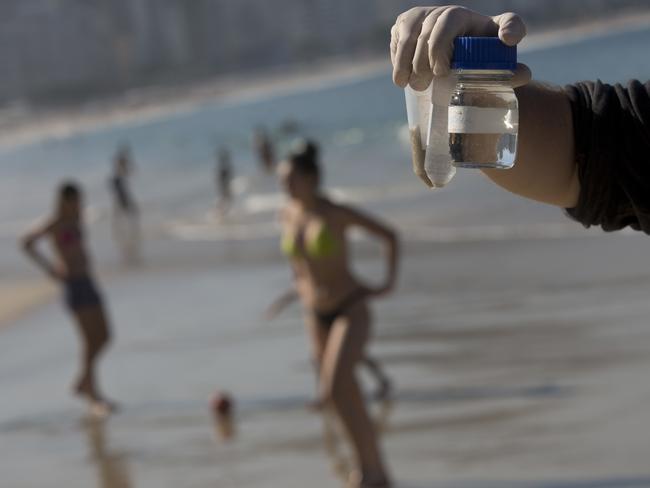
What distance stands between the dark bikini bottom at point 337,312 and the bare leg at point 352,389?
0.10 ft

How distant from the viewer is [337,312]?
577 centimetres

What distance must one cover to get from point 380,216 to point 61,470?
47.7 ft

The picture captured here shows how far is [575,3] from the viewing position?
10888 centimetres

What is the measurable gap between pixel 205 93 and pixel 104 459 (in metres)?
118

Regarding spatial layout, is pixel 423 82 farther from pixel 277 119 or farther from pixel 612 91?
pixel 277 119

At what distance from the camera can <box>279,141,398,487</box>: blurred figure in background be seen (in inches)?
219

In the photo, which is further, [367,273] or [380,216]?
[380,216]

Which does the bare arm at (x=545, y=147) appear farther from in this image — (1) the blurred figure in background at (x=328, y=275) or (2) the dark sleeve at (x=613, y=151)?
(1) the blurred figure in background at (x=328, y=275)

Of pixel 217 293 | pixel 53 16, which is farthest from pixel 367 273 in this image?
pixel 53 16

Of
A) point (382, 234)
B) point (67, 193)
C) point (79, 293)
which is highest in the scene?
point (382, 234)

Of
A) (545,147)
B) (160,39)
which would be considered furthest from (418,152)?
(160,39)

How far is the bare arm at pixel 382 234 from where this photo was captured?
19.5 feet

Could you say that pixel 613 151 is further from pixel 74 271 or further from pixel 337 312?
pixel 74 271

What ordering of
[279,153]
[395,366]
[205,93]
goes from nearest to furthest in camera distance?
[395,366], [279,153], [205,93]
